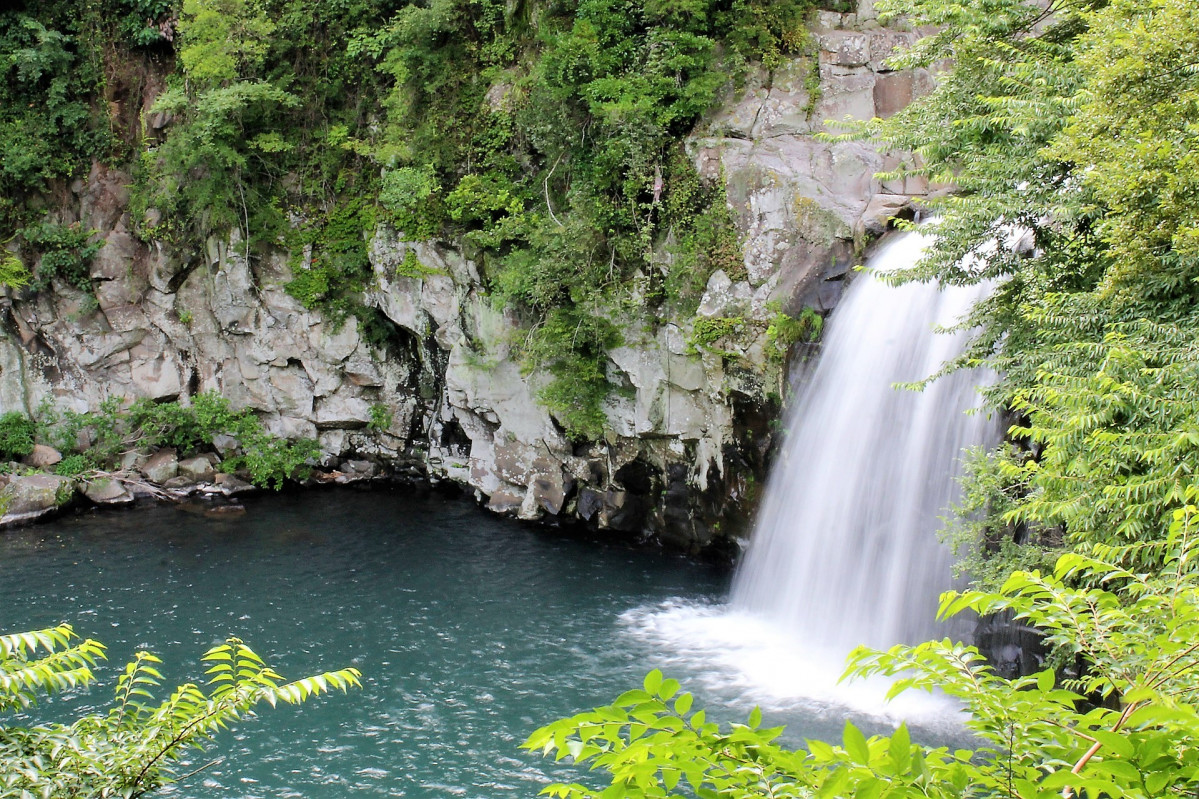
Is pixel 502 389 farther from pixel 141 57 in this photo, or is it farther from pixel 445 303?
pixel 141 57

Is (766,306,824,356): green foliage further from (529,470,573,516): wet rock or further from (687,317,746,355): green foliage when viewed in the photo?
(529,470,573,516): wet rock

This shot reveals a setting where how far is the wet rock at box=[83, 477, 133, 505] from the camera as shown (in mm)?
19141

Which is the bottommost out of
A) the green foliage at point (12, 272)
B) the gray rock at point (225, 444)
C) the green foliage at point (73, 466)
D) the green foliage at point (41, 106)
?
the green foliage at point (73, 466)

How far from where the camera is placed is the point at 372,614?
1398 cm

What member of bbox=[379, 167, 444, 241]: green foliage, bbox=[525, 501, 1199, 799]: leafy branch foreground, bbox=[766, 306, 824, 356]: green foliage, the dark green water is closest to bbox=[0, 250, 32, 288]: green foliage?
the dark green water

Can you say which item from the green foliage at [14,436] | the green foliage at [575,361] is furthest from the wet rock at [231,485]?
the green foliage at [575,361]

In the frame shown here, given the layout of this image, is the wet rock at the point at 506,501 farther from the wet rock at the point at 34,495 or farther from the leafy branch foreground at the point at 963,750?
→ the leafy branch foreground at the point at 963,750

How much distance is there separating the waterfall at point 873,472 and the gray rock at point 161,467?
13681 mm

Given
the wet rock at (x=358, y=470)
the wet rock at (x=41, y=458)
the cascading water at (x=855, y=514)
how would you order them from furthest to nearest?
the wet rock at (x=358, y=470), the wet rock at (x=41, y=458), the cascading water at (x=855, y=514)

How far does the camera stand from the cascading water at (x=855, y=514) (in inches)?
467

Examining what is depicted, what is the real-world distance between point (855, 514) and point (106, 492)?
16.2 m

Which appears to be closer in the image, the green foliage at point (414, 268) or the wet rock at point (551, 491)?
the wet rock at point (551, 491)

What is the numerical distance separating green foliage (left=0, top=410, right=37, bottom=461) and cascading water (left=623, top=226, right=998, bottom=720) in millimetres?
14846

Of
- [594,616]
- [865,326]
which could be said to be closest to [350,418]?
[594,616]
